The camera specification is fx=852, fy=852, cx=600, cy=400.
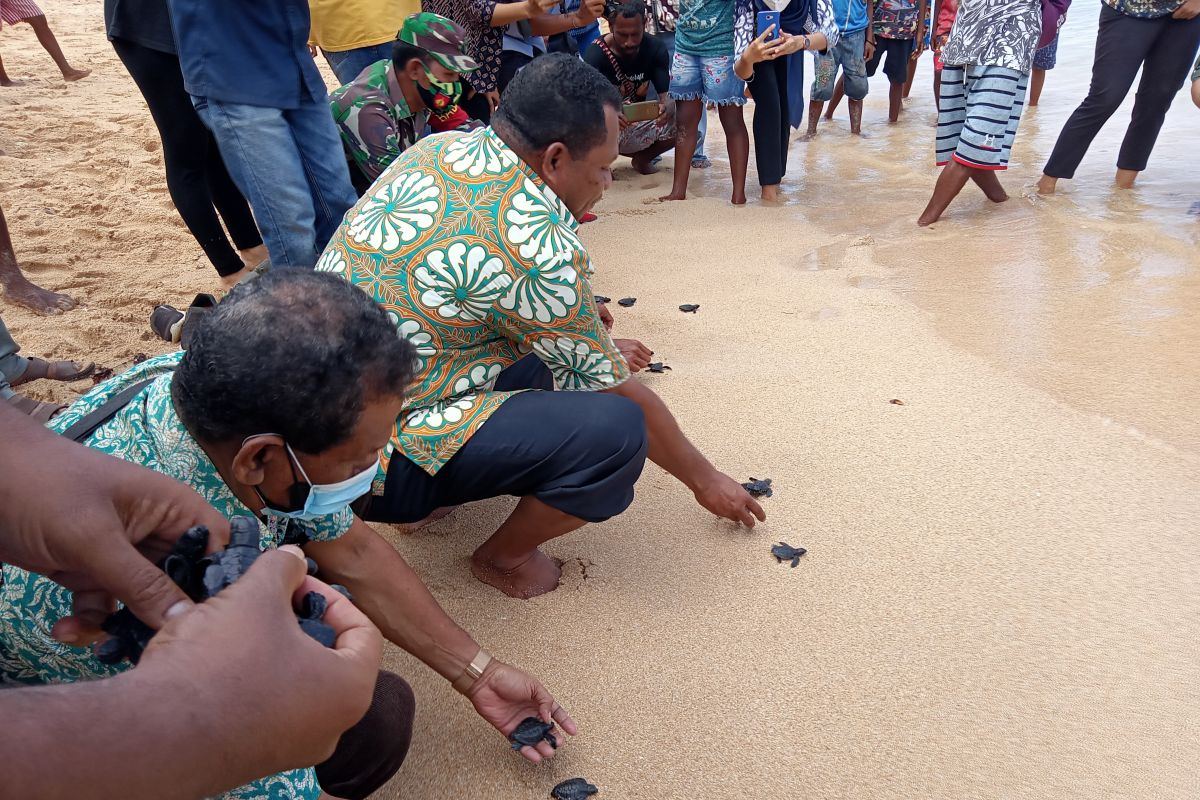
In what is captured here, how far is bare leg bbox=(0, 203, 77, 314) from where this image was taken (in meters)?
3.28

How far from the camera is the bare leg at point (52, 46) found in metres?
6.56

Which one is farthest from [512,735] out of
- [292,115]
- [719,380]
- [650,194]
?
[650,194]

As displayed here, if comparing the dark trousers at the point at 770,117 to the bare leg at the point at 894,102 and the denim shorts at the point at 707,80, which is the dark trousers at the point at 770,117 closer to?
the denim shorts at the point at 707,80

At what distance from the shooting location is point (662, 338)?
3291mm

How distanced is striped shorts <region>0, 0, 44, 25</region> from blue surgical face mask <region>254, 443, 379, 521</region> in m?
7.01

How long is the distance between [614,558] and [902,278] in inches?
87.6

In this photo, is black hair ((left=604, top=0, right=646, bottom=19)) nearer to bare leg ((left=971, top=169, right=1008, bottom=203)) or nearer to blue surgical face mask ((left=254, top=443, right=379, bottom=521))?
bare leg ((left=971, top=169, right=1008, bottom=203))

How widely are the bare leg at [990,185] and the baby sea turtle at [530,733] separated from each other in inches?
153

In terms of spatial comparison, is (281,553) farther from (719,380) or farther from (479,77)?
(479,77)

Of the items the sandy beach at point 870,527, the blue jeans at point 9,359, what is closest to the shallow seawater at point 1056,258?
→ the sandy beach at point 870,527

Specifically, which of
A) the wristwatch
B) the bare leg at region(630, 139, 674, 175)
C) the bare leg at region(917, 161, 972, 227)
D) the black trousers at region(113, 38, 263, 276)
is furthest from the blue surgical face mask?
the bare leg at region(630, 139, 674, 175)

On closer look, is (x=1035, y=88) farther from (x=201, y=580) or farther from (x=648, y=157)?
(x=201, y=580)

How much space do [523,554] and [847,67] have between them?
18.4 feet

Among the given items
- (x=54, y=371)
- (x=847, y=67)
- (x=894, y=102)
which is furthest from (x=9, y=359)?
(x=894, y=102)
